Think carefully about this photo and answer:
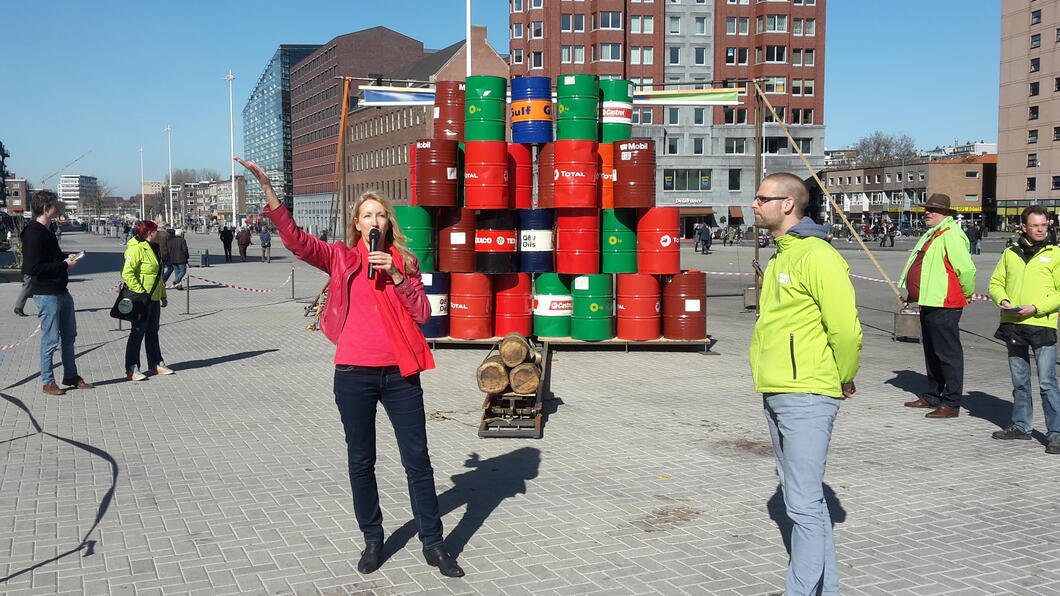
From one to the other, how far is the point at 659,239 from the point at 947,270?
4733 millimetres

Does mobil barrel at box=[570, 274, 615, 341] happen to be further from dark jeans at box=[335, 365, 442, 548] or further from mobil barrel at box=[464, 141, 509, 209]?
dark jeans at box=[335, 365, 442, 548]

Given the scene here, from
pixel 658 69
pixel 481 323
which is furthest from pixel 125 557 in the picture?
pixel 658 69

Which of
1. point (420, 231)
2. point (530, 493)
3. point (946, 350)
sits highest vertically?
point (420, 231)

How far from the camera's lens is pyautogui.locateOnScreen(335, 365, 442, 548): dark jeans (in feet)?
15.3

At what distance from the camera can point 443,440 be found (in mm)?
7953

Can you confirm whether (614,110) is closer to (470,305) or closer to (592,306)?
(592,306)

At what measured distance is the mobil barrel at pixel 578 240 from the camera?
12.8m

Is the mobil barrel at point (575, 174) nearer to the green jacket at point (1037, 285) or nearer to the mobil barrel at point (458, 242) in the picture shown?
the mobil barrel at point (458, 242)

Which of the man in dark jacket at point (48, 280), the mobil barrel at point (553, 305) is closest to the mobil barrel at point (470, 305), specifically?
the mobil barrel at point (553, 305)

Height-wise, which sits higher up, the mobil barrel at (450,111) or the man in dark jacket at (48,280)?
the mobil barrel at (450,111)

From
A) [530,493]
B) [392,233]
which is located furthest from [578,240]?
[392,233]

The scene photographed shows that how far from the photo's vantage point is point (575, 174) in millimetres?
12492

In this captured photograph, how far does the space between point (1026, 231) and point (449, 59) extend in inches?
3158

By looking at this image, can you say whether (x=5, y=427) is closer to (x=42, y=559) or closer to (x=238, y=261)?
(x=42, y=559)
